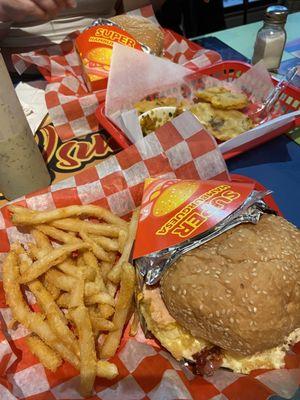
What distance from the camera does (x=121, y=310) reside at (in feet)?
4.23

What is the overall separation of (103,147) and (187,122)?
0.68 meters

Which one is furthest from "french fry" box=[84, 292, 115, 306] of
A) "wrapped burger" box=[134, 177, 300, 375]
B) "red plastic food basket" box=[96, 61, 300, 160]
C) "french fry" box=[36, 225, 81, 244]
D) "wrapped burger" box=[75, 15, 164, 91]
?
"wrapped burger" box=[75, 15, 164, 91]

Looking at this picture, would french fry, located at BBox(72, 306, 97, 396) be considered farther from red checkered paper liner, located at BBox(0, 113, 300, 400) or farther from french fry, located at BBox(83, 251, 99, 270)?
french fry, located at BBox(83, 251, 99, 270)

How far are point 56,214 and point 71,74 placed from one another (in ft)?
5.33

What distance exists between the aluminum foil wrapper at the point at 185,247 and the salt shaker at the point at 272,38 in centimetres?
165

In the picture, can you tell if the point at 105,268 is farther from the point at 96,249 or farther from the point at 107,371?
the point at 107,371

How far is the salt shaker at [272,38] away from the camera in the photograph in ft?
7.88

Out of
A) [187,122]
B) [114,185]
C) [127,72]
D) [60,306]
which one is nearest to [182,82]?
[127,72]

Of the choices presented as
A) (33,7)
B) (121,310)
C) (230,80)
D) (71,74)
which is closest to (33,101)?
(71,74)

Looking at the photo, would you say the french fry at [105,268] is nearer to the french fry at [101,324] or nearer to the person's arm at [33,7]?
the french fry at [101,324]

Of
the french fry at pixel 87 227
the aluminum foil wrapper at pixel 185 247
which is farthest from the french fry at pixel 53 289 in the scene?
the aluminum foil wrapper at pixel 185 247

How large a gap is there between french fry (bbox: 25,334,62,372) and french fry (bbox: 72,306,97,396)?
0.11 meters

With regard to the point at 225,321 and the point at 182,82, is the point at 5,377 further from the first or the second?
the point at 182,82

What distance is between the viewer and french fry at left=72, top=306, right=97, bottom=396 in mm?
1148
